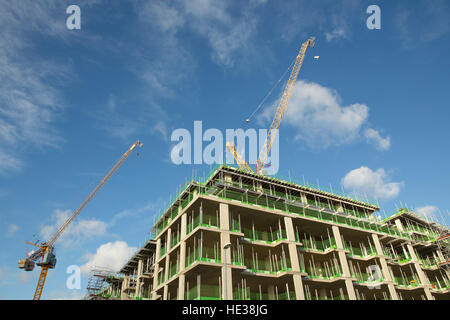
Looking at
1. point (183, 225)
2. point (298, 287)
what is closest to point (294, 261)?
point (298, 287)

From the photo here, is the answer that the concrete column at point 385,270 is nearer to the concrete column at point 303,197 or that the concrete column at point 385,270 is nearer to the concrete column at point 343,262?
the concrete column at point 343,262

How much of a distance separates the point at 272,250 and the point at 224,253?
34.1 feet

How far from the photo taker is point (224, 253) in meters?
33.2

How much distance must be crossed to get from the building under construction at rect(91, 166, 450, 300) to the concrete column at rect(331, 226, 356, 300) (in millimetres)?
137

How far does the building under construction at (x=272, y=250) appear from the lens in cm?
3584

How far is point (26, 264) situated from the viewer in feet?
263

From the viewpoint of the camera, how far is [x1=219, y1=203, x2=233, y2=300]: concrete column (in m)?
31.0

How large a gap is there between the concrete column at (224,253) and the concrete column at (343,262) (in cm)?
1884

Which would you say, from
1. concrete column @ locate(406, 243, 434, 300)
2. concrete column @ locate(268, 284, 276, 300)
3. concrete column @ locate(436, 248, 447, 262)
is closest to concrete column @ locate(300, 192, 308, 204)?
concrete column @ locate(268, 284, 276, 300)

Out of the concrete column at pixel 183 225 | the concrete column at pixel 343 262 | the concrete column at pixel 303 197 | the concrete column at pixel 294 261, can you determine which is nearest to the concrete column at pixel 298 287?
the concrete column at pixel 294 261
